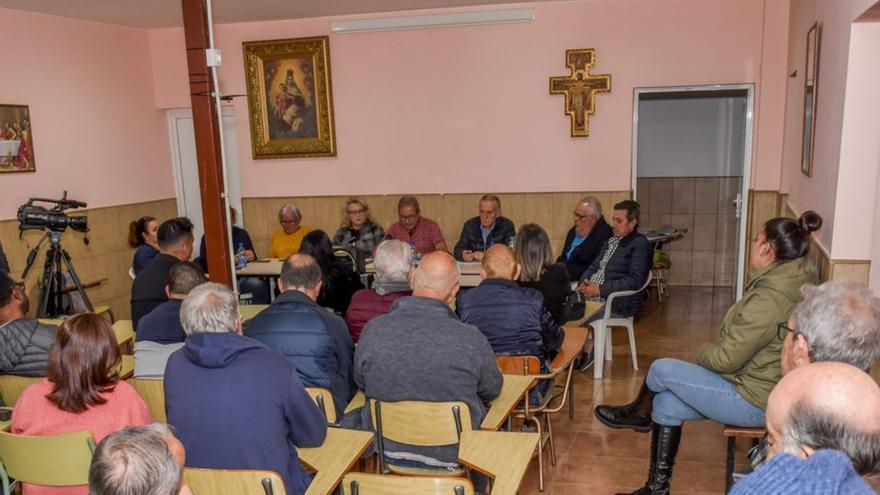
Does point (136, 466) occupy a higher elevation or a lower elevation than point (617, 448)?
higher

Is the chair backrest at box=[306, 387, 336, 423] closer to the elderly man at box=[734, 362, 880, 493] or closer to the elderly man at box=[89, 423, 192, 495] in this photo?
the elderly man at box=[89, 423, 192, 495]

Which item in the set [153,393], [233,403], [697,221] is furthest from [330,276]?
[697,221]

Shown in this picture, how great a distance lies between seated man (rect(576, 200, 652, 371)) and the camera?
4.56 meters

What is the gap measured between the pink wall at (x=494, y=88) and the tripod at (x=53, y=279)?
7.20 feet

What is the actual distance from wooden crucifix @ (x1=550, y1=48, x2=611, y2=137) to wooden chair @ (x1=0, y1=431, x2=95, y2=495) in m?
5.15

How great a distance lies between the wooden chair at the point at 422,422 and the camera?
89.7 inches

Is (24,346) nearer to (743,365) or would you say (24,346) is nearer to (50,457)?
(50,457)

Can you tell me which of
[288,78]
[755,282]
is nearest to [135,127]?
[288,78]

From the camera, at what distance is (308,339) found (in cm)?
267

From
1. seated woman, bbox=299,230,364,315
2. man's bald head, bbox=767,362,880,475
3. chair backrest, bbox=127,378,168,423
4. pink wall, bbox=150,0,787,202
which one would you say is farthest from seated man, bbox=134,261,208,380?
pink wall, bbox=150,0,787,202

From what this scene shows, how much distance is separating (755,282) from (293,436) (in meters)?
1.94

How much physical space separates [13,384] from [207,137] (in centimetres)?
164

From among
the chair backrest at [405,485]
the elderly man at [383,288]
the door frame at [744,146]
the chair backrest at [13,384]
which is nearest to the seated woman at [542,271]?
the elderly man at [383,288]

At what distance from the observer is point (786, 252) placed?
2717mm
